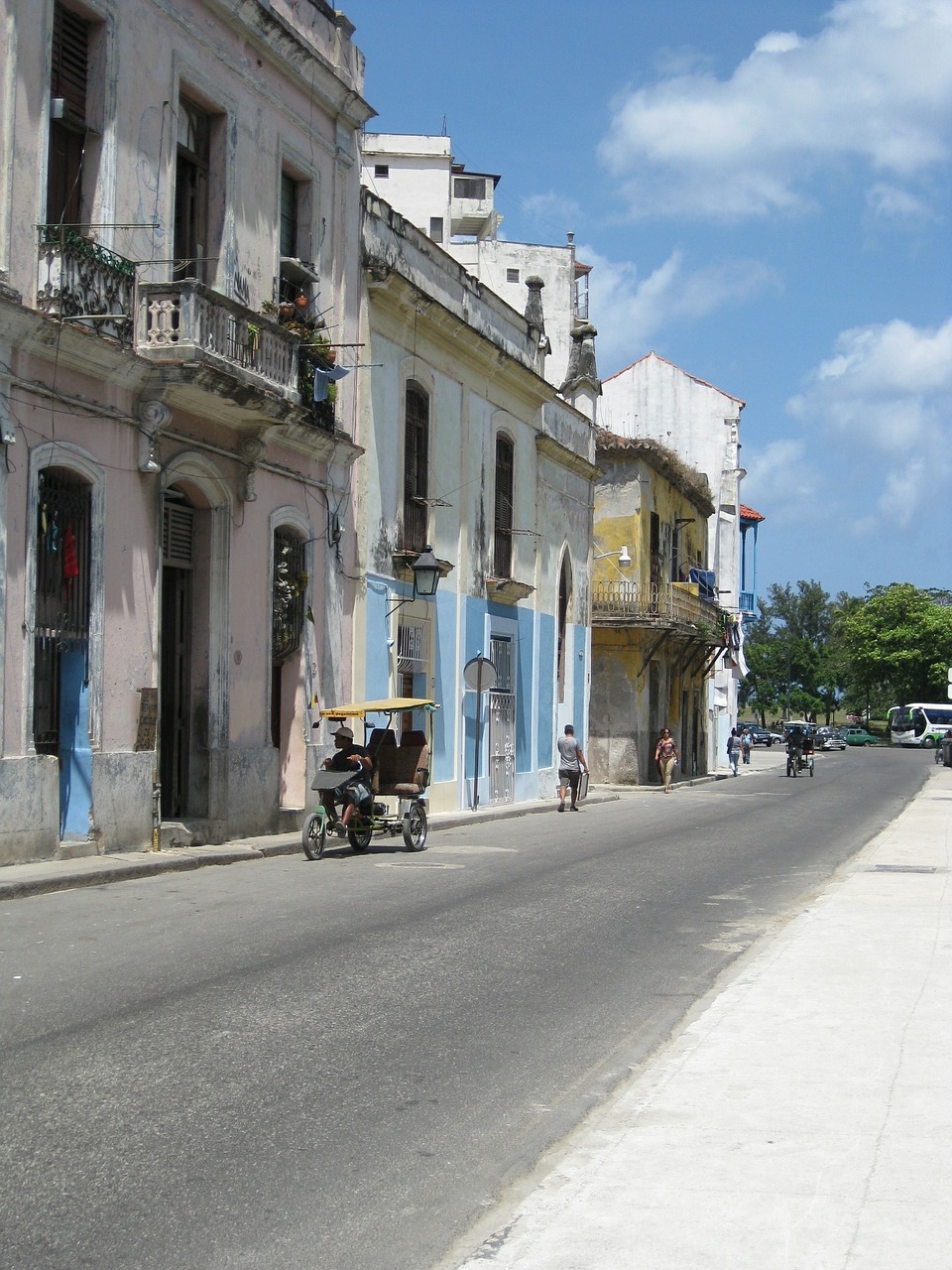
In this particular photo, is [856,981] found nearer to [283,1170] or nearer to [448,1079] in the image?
[448,1079]

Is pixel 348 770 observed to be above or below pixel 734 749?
Result: above

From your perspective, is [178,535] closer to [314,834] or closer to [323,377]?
[323,377]

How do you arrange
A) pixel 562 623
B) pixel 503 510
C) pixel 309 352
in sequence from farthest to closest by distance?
1. pixel 562 623
2. pixel 503 510
3. pixel 309 352

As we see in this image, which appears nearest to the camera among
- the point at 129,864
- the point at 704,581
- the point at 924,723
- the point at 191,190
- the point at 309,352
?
the point at 129,864

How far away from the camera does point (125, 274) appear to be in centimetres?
1548

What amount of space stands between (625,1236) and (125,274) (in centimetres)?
1302

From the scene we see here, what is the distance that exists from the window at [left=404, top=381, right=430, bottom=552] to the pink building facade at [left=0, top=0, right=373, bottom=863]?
2.44m

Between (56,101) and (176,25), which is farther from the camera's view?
(176,25)

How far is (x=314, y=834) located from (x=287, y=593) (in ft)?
14.6

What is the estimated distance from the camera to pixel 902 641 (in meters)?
98.1

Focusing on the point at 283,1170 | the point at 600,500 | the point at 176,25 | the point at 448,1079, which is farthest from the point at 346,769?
the point at 600,500

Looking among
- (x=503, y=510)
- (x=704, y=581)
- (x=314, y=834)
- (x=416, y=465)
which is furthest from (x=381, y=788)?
(x=704, y=581)

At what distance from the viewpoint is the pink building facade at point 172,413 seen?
46.1 feet

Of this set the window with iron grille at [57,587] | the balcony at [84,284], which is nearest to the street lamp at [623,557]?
the balcony at [84,284]
